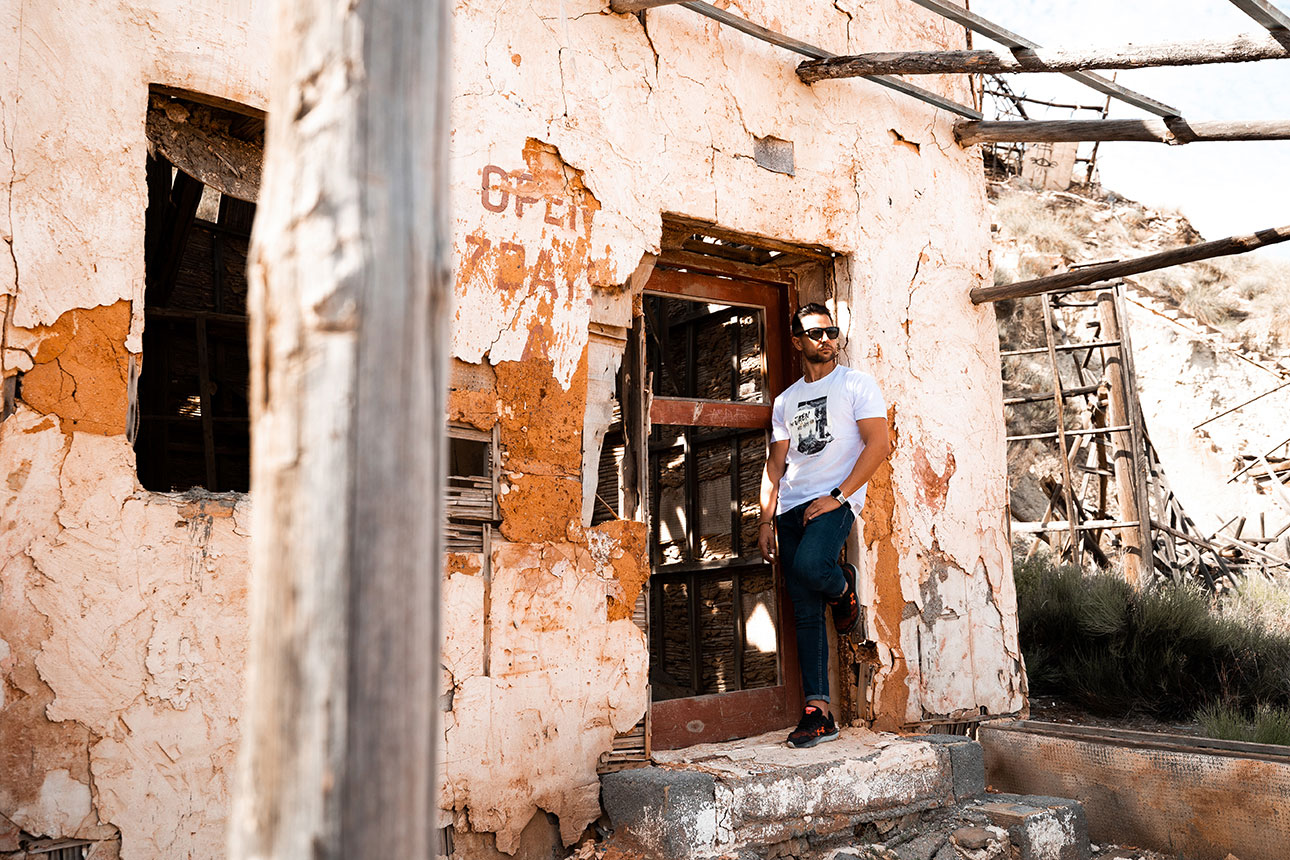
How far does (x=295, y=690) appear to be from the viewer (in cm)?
127

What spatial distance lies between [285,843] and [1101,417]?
435 inches

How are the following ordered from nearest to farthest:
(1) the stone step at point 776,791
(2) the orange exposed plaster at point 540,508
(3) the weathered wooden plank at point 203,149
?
(3) the weathered wooden plank at point 203,149 → (1) the stone step at point 776,791 → (2) the orange exposed plaster at point 540,508

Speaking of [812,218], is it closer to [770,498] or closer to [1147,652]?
[770,498]

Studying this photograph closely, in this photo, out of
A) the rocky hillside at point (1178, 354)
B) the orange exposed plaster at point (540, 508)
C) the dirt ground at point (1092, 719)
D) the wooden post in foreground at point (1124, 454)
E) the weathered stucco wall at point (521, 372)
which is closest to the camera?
the weathered stucco wall at point (521, 372)

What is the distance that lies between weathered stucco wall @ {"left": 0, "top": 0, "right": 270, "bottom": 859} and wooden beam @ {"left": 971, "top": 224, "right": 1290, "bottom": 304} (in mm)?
3731

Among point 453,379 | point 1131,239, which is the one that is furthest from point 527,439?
point 1131,239

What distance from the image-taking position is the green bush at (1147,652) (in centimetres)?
659

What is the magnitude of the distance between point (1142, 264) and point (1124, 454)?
565cm

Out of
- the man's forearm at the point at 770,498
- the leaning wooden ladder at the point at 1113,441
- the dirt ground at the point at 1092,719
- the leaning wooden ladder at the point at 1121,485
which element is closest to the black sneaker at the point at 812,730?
the man's forearm at the point at 770,498

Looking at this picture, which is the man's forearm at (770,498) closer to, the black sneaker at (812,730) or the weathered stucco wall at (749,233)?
the weathered stucco wall at (749,233)

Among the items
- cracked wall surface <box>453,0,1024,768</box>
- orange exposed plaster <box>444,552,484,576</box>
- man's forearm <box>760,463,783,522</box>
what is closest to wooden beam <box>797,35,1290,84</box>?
cracked wall surface <box>453,0,1024,768</box>

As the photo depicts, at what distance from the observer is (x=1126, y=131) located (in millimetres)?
4574

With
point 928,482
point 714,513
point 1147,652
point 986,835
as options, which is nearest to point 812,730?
point 986,835

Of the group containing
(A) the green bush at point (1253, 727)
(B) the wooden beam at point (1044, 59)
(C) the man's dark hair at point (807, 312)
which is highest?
(B) the wooden beam at point (1044, 59)
